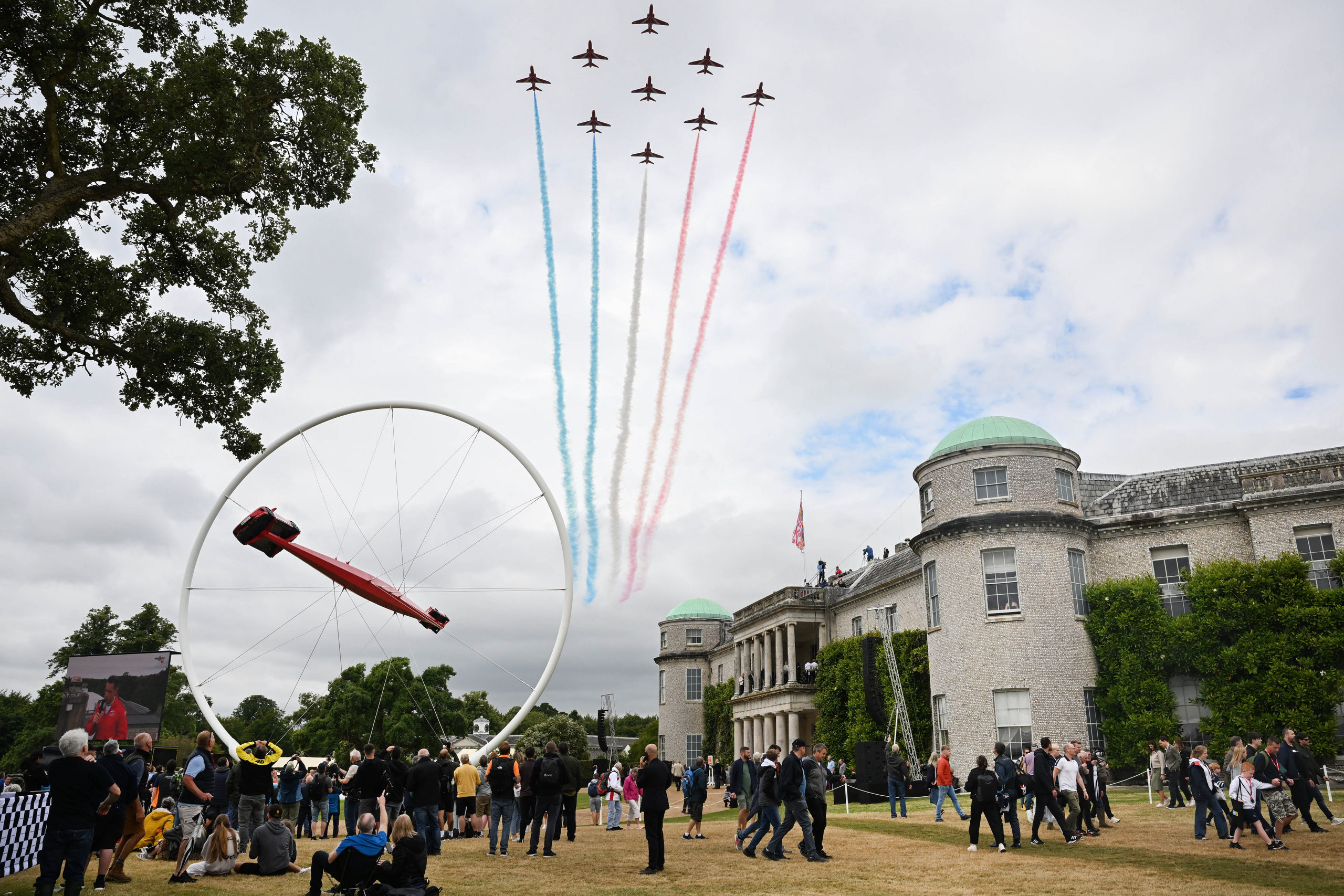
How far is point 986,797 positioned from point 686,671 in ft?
181

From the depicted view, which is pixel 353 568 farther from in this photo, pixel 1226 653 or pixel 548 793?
pixel 1226 653

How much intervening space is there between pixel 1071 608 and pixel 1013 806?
18.1 m

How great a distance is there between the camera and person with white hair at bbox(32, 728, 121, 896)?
9.55 meters

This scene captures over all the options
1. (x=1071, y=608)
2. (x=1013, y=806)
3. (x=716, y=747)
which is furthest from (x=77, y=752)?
(x=716, y=747)

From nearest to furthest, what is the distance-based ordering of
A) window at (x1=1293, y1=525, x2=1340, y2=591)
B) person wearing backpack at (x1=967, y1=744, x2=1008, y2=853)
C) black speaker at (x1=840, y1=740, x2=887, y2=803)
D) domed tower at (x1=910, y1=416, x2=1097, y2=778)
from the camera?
person wearing backpack at (x1=967, y1=744, x2=1008, y2=853) < window at (x1=1293, y1=525, x2=1340, y2=591) < black speaker at (x1=840, y1=740, x2=887, y2=803) < domed tower at (x1=910, y1=416, x2=1097, y2=778)

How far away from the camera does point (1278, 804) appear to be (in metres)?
15.6

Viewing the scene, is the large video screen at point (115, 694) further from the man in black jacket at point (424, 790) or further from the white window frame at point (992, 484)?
the white window frame at point (992, 484)

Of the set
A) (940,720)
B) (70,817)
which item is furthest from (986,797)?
(940,720)

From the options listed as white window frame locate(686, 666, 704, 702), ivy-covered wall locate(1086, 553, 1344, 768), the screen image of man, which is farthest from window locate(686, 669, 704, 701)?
ivy-covered wall locate(1086, 553, 1344, 768)

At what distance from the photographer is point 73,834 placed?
970 cm

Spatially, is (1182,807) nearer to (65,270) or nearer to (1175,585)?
(1175,585)

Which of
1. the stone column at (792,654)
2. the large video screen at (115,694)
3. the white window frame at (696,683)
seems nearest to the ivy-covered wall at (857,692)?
the stone column at (792,654)

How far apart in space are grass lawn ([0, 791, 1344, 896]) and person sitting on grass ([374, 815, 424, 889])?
95.4 inches

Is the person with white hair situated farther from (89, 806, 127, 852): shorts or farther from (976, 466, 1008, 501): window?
(976, 466, 1008, 501): window
